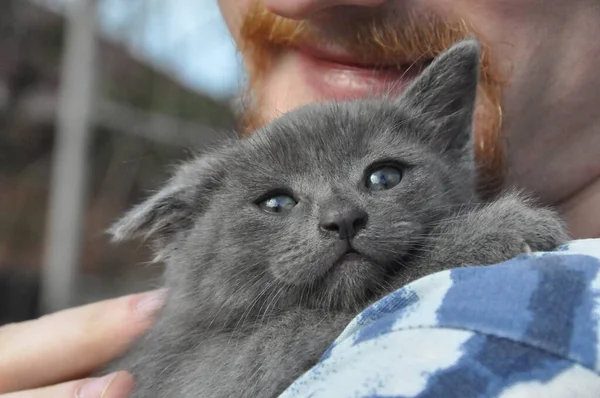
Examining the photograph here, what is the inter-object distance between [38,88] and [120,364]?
16.6 ft

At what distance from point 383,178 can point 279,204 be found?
0.19m

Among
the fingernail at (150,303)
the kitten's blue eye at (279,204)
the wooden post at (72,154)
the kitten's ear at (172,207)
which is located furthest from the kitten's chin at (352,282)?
the wooden post at (72,154)

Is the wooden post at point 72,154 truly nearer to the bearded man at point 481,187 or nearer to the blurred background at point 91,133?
the blurred background at point 91,133

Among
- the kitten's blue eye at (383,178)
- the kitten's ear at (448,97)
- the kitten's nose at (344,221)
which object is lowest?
the kitten's nose at (344,221)

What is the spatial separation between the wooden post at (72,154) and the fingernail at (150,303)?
2.62 meters

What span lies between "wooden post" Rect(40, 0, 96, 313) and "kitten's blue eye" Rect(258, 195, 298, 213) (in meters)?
3.03

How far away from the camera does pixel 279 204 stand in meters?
1.22

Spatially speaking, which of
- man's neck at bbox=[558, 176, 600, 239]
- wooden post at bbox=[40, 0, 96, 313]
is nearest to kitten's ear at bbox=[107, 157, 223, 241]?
man's neck at bbox=[558, 176, 600, 239]

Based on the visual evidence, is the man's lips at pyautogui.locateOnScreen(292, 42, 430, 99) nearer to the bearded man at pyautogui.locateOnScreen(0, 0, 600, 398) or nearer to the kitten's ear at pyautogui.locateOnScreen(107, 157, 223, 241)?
the bearded man at pyautogui.locateOnScreen(0, 0, 600, 398)

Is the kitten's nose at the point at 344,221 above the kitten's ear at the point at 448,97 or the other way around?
the other way around

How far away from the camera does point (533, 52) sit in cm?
131

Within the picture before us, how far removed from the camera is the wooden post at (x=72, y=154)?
13.2ft

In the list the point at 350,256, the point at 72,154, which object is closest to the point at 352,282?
the point at 350,256

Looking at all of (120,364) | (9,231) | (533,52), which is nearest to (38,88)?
(9,231)
